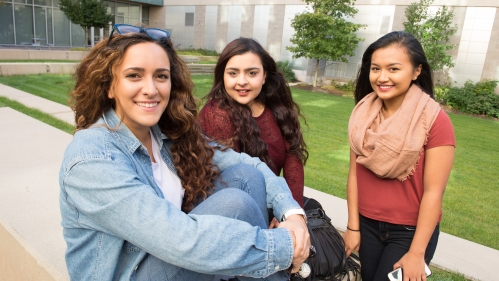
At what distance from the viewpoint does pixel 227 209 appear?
1.57 m

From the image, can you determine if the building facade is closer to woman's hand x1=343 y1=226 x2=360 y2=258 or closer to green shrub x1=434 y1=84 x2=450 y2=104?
green shrub x1=434 y1=84 x2=450 y2=104

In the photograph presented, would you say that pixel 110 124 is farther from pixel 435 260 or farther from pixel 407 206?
pixel 435 260

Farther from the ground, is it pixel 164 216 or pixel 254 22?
pixel 254 22

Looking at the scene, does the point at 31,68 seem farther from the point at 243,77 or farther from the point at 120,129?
the point at 120,129

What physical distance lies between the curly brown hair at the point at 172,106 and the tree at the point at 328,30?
15.8 metres

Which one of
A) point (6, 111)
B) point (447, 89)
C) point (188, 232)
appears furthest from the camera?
point (447, 89)

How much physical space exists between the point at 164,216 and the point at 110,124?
538 mm

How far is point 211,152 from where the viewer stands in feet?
7.08

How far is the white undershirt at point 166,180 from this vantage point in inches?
71.9

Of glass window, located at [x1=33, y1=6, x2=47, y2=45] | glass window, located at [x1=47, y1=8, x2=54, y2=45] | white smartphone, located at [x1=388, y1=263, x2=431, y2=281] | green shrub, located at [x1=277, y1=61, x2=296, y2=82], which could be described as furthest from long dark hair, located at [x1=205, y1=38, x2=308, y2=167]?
glass window, located at [x1=47, y1=8, x2=54, y2=45]

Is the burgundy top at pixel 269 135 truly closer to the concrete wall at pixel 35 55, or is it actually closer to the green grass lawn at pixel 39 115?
the green grass lawn at pixel 39 115

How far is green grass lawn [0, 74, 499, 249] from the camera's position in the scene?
13.5 ft

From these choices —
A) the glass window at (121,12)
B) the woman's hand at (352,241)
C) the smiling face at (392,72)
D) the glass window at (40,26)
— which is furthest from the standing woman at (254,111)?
the glass window at (121,12)

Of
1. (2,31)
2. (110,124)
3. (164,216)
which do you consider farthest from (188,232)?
(2,31)
